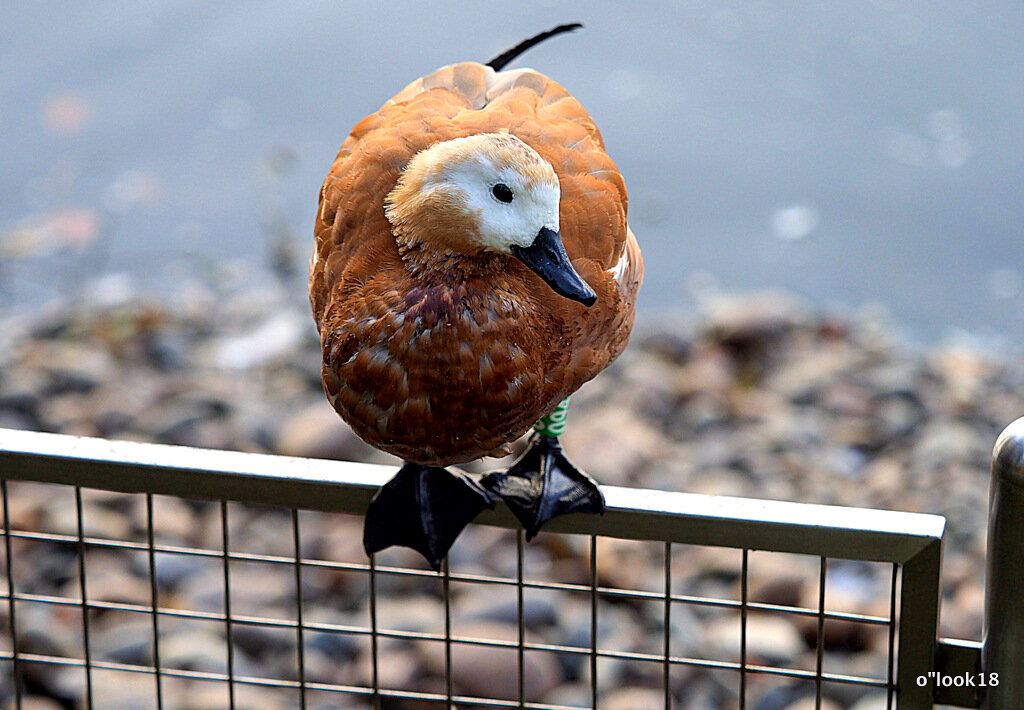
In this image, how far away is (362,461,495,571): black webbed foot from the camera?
1213 millimetres

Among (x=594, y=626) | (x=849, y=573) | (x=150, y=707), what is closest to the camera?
(x=594, y=626)

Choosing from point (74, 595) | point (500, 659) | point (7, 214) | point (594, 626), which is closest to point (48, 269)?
point (7, 214)

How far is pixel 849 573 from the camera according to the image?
217 centimetres

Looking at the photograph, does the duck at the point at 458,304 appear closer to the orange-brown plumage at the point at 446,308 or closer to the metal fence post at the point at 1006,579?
the orange-brown plumage at the point at 446,308

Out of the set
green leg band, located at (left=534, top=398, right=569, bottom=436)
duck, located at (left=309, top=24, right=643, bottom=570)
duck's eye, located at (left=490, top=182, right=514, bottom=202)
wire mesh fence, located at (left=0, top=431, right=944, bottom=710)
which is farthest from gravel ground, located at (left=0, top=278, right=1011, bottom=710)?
duck's eye, located at (left=490, top=182, right=514, bottom=202)

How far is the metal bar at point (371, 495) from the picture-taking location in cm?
94

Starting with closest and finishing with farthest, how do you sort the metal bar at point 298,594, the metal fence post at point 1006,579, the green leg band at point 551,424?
the metal fence post at point 1006,579 → the metal bar at point 298,594 → the green leg band at point 551,424

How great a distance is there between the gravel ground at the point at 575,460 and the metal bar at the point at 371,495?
2.25ft

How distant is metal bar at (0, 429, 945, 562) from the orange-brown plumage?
0.24 feet

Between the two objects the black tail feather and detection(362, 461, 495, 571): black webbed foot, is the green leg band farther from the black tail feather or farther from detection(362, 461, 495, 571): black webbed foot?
the black tail feather

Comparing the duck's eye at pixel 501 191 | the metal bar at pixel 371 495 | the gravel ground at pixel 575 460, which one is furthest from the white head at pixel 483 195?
the gravel ground at pixel 575 460

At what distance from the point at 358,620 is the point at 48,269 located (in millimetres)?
1655

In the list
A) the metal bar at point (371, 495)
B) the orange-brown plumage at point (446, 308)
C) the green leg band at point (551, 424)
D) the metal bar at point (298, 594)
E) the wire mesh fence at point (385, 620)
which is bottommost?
the wire mesh fence at point (385, 620)

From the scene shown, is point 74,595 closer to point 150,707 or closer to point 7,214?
point 150,707
